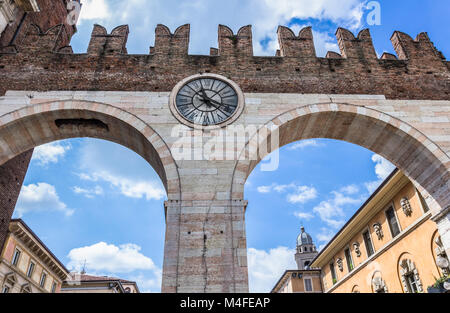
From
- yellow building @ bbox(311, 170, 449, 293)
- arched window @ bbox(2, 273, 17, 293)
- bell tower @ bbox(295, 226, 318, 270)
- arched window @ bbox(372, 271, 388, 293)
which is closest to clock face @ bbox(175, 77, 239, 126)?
yellow building @ bbox(311, 170, 449, 293)

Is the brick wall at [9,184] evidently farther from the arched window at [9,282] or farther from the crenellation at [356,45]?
the crenellation at [356,45]

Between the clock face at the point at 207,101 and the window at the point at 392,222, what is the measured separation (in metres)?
11.7

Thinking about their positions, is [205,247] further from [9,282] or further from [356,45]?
[9,282]

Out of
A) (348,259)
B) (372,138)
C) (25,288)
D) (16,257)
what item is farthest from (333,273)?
(16,257)

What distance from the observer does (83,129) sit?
9625 millimetres

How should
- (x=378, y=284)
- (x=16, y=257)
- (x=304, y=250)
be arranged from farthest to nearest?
(x=304, y=250), (x=16, y=257), (x=378, y=284)

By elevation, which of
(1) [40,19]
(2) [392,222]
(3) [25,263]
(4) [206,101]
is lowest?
(4) [206,101]

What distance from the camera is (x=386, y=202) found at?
1725 cm

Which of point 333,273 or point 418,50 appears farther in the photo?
point 333,273

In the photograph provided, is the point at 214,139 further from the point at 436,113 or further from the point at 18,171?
the point at 18,171

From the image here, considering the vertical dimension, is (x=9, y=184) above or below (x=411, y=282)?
above

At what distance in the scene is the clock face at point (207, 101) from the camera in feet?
29.9

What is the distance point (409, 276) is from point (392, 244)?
1.58 m

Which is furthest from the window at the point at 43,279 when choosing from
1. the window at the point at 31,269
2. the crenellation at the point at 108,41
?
the crenellation at the point at 108,41
